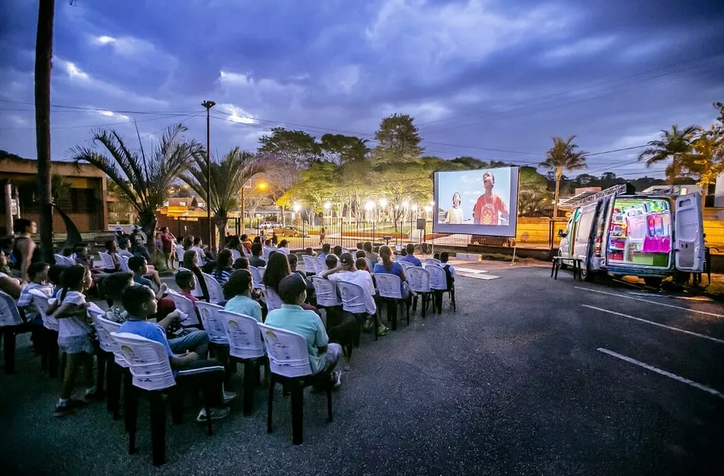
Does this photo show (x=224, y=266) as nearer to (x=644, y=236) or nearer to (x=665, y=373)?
(x=665, y=373)

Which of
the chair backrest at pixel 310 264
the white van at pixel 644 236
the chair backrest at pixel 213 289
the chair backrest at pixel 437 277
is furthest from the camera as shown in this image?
the chair backrest at pixel 310 264

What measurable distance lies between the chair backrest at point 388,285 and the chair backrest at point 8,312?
460 centimetres

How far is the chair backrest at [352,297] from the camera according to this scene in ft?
16.3

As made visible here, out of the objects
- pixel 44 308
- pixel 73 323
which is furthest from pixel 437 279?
pixel 44 308

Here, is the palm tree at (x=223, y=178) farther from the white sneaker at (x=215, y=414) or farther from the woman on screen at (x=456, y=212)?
the white sneaker at (x=215, y=414)

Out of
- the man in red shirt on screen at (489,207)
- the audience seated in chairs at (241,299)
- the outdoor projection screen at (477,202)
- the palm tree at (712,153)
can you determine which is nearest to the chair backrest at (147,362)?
the audience seated in chairs at (241,299)

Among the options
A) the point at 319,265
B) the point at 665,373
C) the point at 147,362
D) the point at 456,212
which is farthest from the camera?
the point at 456,212

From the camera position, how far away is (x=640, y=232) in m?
9.60

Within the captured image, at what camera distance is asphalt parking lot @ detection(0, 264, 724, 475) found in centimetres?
260

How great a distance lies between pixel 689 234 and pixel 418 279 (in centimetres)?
685

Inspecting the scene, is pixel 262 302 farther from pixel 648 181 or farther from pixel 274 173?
pixel 648 181

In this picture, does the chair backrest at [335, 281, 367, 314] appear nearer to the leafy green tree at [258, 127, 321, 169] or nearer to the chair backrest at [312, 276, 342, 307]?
the chair backrest at [312, 276, 342, 307]

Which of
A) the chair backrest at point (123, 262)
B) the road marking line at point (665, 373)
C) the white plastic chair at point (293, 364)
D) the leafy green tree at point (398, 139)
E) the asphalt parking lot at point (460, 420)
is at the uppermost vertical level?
the leafy green tree at point (398, 139)

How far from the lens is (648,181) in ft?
262
